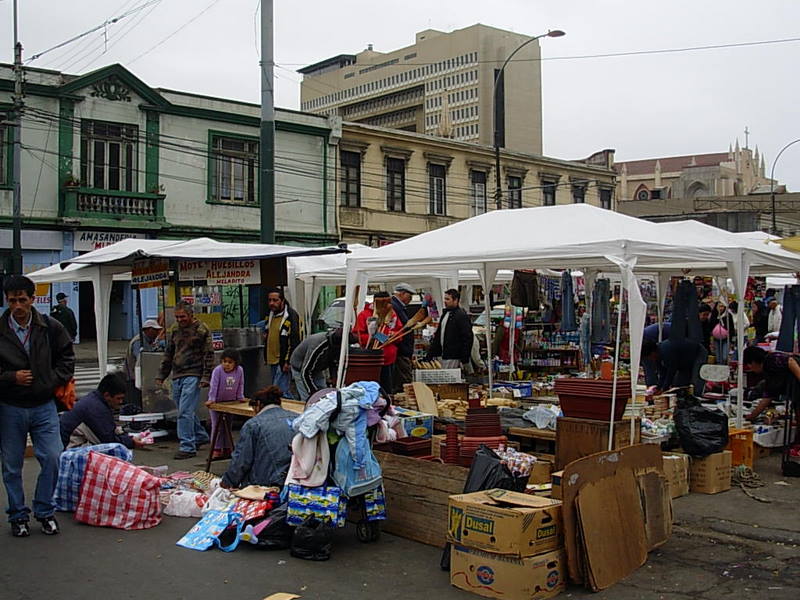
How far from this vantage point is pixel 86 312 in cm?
2792

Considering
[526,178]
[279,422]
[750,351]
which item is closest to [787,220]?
[526,178]

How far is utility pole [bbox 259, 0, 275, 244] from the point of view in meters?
14.4

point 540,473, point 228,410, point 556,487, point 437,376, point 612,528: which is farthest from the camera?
point 437,376

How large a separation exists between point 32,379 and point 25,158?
20.8 m

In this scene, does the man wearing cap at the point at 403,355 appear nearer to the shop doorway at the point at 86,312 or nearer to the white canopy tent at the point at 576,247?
the white canopy tent at the point at 576,247

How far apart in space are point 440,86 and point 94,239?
3062 inches

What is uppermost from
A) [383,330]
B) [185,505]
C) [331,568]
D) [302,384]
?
[383,330]

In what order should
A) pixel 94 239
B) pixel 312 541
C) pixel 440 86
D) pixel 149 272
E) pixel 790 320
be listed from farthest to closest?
pixel 440 86, pixel 94 239, pixel 149 272, pixel 790 320, pixel 312 541

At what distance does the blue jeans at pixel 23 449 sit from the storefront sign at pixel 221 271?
5.17 meters

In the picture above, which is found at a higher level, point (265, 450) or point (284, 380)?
point (284, 380)

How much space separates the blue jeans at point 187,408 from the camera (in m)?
9.90

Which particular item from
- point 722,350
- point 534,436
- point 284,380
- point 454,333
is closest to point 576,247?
point 534,436

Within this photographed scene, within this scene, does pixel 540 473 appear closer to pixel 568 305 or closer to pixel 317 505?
pixel 317 505

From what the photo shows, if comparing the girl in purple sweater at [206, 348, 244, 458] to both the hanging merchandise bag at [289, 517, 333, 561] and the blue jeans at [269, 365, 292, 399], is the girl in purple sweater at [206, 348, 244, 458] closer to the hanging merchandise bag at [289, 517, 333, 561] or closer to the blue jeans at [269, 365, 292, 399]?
the blue jeans at [269, 365, 292, 399]
